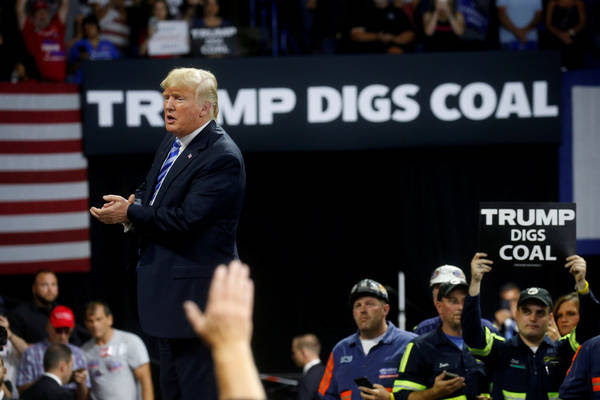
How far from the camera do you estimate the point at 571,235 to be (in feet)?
13.8

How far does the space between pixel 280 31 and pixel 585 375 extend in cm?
568

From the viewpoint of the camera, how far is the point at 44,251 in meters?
8.47

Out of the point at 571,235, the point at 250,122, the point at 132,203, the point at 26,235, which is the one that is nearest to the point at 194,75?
the point at 132,203

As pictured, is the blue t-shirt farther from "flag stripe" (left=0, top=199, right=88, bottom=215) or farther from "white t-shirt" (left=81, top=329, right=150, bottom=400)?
"flag stripe" (left=0, top=199, right=88, bottom=215)

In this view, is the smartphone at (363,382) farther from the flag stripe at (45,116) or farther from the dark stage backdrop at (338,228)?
the flag stripe at (45,116)

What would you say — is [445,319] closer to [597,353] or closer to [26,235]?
[597,353]

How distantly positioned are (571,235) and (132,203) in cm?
214

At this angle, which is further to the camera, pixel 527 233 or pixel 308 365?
pixel 308 365

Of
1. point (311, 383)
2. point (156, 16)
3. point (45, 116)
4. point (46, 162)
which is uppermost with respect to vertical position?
point (156, 16)

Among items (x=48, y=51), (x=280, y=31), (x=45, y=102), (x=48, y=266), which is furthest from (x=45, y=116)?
(x=280, y=31)

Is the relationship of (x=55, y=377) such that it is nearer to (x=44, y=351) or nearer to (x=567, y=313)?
(x=44, y=351)

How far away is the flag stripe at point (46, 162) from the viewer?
8.46m

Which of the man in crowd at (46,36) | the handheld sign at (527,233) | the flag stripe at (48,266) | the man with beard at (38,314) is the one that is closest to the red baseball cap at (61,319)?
the man with beard at (38,314)

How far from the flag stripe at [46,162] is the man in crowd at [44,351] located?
5.71ft
